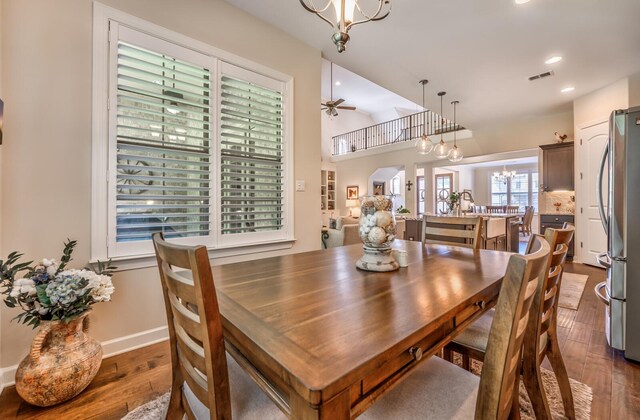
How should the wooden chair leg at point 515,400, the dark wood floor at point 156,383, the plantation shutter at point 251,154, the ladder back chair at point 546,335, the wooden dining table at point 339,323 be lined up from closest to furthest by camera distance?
the wooden dining table at point 339,323, the wooden chair leg at point 515,400, the ladder back chair at point 546,335, the dark wood floor at point 156,383, the plantation shutter at point 251,154

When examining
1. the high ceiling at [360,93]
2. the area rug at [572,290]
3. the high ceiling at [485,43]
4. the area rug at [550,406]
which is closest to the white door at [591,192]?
the high ceiling at [485,43]

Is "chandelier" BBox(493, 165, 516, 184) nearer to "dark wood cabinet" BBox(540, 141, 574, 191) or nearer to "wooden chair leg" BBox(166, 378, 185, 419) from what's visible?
"dark wood cabinet" BBox(540, 141, 574, 191)

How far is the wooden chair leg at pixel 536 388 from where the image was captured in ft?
3.75

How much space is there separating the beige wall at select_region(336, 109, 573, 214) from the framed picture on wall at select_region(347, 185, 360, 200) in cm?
31

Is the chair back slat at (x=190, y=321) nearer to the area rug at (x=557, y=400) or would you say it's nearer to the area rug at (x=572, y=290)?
the area rug at (x=557, y=400)

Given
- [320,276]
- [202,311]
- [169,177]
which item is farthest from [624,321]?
[169,177]

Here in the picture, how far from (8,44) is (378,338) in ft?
8.37

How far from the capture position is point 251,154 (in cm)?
274

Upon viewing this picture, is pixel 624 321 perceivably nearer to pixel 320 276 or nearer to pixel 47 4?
pixel 320 276

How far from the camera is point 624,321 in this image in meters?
1.94

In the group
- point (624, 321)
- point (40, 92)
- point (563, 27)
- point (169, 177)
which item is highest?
point (563, 27)

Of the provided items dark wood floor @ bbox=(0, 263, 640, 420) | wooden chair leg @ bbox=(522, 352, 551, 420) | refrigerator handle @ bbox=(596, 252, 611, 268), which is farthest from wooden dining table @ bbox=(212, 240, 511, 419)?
refrigerator handle @ bbox=(596, 252, 611, 268)

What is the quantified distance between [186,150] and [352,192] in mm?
7670

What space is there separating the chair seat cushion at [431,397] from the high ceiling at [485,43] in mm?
2959
